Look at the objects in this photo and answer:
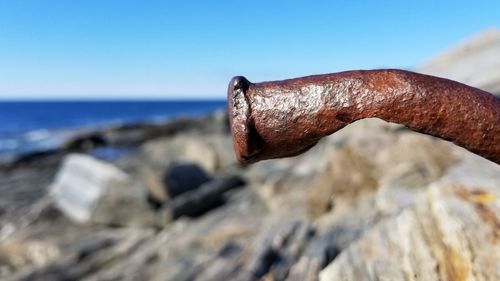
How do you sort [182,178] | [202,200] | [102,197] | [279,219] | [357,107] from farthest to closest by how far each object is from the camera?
[182,178] → [102,197] → [202,200] → [279,219] → [357,107]

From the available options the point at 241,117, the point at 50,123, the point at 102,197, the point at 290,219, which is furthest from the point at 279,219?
the point at 50,123

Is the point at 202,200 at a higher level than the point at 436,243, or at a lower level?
lower

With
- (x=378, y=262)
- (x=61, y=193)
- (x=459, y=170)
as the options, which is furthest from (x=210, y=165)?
(x=378, y=262)

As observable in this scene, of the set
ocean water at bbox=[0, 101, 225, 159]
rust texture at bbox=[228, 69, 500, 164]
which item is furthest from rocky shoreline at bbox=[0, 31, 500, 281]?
ocean water at bbox=[0, 101, 225, 159]

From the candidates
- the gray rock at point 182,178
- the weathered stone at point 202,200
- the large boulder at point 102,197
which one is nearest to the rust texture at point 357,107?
the weathered stone at point 202,200

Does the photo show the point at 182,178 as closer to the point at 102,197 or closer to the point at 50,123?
the point at 102,197

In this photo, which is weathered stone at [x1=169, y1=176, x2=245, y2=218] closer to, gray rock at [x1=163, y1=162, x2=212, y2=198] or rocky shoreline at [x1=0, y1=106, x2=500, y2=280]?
rocky shoreline at [x1=0, y1=106, x2=500, y2=280]

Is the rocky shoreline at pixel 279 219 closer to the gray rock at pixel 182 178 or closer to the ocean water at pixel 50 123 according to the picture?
the gray rock at pixel 182 178
